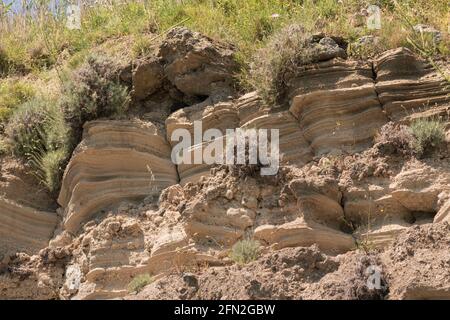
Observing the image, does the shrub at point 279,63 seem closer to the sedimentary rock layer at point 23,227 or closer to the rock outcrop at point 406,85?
the rock outcrop at point 406,85

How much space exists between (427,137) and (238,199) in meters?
1.72

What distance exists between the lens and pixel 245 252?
8625mm

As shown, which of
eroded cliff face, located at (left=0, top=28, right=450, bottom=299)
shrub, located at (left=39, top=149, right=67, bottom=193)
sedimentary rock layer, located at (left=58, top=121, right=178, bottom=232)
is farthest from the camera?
shrub, located at (left=39, top=149, right=67, bottom=193)

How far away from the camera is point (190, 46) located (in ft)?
34.4

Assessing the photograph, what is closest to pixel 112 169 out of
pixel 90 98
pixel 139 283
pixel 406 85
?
pixel 90 98

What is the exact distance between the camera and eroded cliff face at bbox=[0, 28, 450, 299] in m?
8.20

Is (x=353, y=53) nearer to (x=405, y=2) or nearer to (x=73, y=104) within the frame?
(x=405, y=2)

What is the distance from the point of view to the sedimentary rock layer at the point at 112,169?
977cm

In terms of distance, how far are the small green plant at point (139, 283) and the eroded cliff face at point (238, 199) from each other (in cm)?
9

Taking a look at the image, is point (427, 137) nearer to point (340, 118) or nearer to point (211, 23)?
point (340, 118)

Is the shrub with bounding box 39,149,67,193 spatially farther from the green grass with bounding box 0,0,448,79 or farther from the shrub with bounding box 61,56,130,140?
the green grass with bounding box 0,0,448,79

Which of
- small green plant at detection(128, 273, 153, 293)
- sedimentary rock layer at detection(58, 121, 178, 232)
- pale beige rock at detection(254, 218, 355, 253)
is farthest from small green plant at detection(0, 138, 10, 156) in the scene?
pale beige rock at detection(254, 218, 355, 253)

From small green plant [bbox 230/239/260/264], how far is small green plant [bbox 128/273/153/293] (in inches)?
28.6
